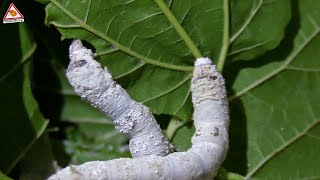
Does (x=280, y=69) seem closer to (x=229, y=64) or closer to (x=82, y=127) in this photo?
(x=229, y=64)

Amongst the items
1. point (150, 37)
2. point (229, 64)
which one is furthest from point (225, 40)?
point (150, 37)

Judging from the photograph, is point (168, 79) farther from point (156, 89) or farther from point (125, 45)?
point (125, 45)

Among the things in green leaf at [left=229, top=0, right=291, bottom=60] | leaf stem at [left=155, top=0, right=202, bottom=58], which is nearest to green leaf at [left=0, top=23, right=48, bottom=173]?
leaf stem at [left=155, top=0, right=202, bottom=58]

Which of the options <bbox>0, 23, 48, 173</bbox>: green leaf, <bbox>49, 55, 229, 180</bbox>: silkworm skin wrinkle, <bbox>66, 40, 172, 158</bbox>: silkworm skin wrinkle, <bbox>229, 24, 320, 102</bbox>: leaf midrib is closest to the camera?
<bbox>49, 55, 229, 180</bbox>: silkworm skin wrinkle

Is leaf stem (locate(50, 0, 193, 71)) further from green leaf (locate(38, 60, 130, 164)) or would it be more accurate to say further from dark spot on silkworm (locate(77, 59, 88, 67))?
green leaf (locate(38, 60, 130, 164))

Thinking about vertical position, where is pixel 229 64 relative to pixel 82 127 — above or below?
above

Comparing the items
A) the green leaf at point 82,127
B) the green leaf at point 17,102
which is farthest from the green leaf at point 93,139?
the green leaf at point 17,102

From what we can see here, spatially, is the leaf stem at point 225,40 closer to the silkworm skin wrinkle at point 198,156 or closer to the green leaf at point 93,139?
the silkworm skin wrinkle at point 198,156
